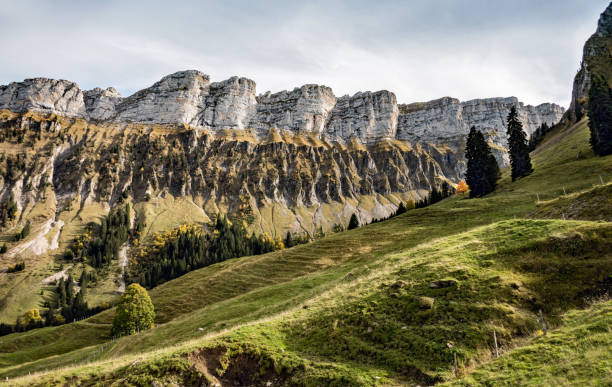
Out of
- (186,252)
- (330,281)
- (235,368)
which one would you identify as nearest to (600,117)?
(330,281)

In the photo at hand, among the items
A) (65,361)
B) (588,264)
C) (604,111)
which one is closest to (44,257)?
(65,361)

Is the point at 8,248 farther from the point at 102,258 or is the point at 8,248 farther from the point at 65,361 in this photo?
the point at 65,361

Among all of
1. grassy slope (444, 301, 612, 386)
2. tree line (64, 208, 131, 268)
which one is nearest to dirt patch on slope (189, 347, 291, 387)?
grassy slope (444, 301, 612, 386)

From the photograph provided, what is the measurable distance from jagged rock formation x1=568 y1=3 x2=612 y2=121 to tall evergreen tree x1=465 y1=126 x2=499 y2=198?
67.5 metres

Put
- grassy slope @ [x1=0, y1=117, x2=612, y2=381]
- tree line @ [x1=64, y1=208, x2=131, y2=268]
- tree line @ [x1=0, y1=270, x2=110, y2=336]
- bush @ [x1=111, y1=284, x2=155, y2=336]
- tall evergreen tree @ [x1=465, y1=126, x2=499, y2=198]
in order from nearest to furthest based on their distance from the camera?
1. grassy slope @ [x1=0, y1=117, x2=612, y2=381]
2. bush @ [x1=111, y1=284, x2=155, y2=336]
3. tall evergreen tree @ [x1=465, y1=126, x2=499, y2=198]
4. tree line @ [x1=0, y1=270, x2=110, y2=336]
5. tree line @ [x1=64, y1=208, x2=131, y2=268]

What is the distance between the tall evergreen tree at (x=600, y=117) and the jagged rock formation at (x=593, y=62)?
53973 millimetres

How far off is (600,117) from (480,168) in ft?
92.0

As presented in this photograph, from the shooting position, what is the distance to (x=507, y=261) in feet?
77.0

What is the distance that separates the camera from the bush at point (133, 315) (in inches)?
2521

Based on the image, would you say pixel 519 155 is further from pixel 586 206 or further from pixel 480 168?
pixel 586 206

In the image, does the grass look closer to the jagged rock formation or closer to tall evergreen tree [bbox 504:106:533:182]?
tall evergreen tree [bbox 504:106:533:182]

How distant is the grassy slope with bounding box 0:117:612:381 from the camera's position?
21062 millimetres

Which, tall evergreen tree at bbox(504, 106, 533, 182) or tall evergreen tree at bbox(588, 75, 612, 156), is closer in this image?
tall evergreen tree at bbox(588, 75, 612, 156)

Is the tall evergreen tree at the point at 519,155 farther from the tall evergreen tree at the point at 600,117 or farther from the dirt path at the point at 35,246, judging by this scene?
the dirt path at the point at 35,246
